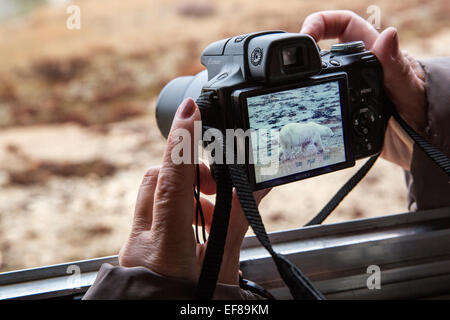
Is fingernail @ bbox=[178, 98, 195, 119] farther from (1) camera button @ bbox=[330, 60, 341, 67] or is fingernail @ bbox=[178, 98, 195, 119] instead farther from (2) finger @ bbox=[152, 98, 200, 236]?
(1) camera button @ bbox=[330, 60, 341, 67]

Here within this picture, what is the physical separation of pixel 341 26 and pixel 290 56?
30 centimetres

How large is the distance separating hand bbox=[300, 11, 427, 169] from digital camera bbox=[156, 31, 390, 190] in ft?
0.11

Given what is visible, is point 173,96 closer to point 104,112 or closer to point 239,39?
point 239,39

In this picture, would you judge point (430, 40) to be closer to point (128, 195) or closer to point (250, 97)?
point (128, 195)

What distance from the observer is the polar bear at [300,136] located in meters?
0.59

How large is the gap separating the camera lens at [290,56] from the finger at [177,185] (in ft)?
0.48

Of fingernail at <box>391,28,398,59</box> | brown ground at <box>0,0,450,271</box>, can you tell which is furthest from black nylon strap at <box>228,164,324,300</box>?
brown ground at <box>0,0,450,271</box>

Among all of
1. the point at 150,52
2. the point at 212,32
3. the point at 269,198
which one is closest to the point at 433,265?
the point at 269,198

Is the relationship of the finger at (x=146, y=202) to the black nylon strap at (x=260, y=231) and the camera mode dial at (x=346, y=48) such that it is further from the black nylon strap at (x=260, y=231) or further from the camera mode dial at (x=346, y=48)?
the camera mode dial at (x=346, y=48)

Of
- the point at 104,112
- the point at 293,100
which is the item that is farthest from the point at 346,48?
the point at 104,112

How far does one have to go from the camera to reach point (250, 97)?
0.55m

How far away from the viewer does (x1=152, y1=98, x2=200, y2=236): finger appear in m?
0.50

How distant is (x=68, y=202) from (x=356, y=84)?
116 centimetres

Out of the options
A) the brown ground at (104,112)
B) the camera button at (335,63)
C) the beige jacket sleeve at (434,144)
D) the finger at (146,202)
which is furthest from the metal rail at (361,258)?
the brown ground at (104,112)
